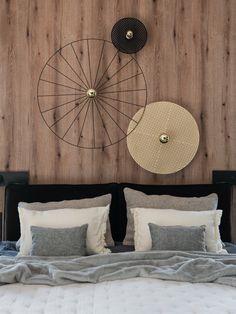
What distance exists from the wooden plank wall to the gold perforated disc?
7 cm

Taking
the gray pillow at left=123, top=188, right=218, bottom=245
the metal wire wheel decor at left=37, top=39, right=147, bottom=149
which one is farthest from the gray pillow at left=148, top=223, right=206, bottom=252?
the metal wire wheel decor at left=37, top=39, right=147, bottom=149

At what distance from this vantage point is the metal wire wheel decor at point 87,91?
10.4ft

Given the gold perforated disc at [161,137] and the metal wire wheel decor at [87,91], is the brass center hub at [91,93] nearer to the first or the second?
the metal wire wheel decor at [87,91]

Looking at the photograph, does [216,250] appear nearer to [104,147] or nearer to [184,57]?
[104,147]

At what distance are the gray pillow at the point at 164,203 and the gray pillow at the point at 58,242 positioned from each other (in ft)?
1.49

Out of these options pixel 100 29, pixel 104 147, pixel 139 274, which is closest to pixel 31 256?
pixel 139 274

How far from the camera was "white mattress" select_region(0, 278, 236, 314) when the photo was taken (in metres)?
1.61

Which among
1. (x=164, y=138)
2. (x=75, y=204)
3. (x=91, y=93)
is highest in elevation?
(x=91, y=93)

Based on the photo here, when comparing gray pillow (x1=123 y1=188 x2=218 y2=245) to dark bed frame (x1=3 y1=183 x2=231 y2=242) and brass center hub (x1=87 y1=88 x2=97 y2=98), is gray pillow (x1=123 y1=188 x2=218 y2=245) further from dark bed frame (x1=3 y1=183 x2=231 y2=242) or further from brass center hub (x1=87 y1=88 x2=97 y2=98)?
brass center hub (x1=87 y1=88 x2=97 y2=98)

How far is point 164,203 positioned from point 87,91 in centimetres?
108

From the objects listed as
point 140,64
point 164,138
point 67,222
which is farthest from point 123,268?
point 140,64

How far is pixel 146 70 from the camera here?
10.5ft

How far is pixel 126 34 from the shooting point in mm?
3113

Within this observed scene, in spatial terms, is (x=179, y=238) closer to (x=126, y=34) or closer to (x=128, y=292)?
(x=128, y=292)
